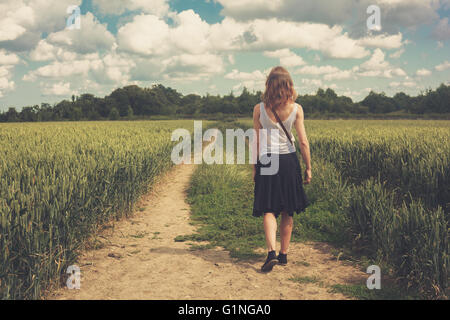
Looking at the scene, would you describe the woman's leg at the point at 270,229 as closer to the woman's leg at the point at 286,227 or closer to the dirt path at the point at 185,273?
the woman's leg at the point at 286,227

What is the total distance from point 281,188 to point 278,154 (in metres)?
0.44

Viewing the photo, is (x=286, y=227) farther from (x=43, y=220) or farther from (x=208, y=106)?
(x=208, y=106)

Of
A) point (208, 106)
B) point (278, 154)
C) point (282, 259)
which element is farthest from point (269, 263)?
point (208, 106)

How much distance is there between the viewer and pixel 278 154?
4137mm

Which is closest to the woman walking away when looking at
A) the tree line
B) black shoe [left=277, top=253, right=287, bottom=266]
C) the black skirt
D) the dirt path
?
the black skirt

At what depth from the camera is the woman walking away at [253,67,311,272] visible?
3977mm

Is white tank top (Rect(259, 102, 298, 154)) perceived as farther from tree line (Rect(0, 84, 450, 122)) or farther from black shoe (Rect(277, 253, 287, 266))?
tree line (Rect(0, 84, 450, 122))

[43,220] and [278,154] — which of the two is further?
[278,154]

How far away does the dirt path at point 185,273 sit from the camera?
3678mm

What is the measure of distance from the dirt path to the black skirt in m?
0.85

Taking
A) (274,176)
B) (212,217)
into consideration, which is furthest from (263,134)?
(212,217)

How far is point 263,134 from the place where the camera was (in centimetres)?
415

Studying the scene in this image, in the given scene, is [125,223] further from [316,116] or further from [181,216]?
[316,116]

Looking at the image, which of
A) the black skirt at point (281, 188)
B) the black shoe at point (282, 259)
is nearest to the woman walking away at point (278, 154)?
the black skirt at point (281, 188)
